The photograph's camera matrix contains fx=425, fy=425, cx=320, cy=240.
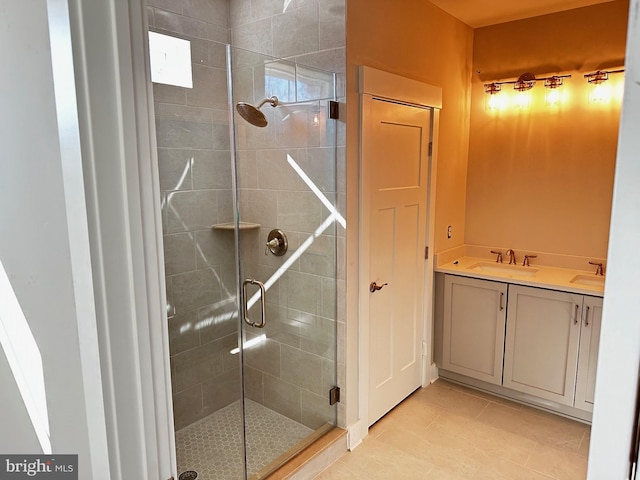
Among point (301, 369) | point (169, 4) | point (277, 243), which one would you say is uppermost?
point (169, 4)

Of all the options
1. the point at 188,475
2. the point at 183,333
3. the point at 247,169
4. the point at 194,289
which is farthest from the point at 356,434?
the point at 247,169

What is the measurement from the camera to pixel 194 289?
2.54 m

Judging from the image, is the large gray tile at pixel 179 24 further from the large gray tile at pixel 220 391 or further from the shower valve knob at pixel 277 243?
the large gray tile at pixel 220 391

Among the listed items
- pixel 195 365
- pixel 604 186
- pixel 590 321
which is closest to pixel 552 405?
pixel 590 321

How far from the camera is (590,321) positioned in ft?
8.64

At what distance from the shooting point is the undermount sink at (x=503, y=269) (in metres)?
3.17

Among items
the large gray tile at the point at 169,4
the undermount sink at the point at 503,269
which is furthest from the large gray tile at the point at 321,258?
the large gray tile at the point at 169,4

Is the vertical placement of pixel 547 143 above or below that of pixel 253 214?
above

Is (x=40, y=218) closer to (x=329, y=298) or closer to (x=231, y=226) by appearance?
(x=231, y=226)

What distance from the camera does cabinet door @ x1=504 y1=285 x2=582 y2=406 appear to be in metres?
2.73

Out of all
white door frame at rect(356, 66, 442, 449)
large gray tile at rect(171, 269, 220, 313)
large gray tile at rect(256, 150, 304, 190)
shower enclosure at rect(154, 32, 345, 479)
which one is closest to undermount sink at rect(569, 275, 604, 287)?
white door frame at rect(356, 66, 442, 449)

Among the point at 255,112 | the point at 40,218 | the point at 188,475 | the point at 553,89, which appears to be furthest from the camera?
the point at 553,89

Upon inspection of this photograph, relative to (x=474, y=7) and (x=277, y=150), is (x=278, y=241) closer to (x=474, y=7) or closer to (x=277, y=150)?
(x=277, y=150)

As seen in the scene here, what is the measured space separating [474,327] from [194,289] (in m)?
2.01
